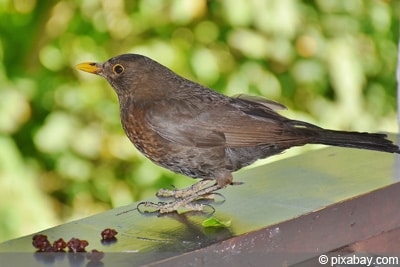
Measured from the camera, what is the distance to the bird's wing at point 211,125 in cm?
357

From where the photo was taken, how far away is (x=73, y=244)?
296 centimetres

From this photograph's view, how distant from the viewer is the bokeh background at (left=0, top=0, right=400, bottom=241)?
218 inches

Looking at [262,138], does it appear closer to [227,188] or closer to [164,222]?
[227,188]

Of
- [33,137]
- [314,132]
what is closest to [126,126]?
[314,132]

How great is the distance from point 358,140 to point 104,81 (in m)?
2.38

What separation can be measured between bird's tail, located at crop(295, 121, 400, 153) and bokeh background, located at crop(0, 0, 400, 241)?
2.10 metres

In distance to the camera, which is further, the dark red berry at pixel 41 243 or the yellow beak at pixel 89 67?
the yellow beak at pixel 89 67

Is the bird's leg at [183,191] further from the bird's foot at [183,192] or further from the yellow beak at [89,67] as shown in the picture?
the yellow beak at [89,67]

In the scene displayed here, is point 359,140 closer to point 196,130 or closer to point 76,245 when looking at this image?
point 196,130

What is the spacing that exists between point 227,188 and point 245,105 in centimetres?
29

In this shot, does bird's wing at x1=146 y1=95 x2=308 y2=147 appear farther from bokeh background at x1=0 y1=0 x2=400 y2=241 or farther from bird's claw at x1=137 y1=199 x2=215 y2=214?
bokeh background at x1=0 y1=0 x2=400 y2=241

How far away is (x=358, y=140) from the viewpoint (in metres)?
3.56

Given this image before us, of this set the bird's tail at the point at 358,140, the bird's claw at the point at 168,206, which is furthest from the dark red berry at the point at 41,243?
the bird's tail at the point at 358,140

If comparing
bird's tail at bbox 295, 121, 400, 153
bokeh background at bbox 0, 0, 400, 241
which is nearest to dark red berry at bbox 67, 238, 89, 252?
bird's tail at bbox 295, 121, 400, 153
